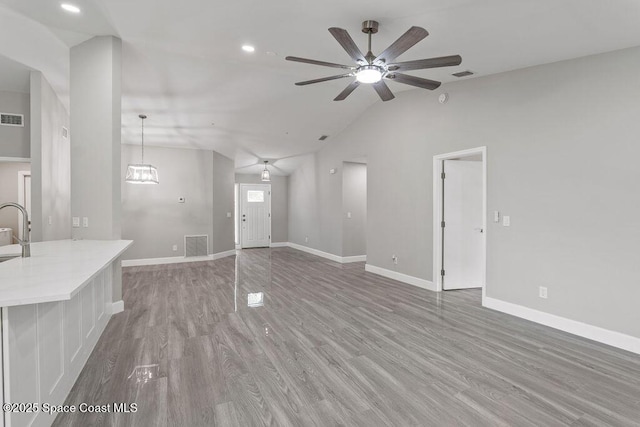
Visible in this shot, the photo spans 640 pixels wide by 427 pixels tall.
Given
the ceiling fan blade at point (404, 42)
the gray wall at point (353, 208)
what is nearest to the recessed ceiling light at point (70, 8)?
the ceiling fan blade at point (404, 42)

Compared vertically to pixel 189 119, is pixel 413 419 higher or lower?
lower

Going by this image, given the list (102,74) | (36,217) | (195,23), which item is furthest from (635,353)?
(36,217)

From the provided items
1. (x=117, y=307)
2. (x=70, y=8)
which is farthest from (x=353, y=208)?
(x=70, y=8)

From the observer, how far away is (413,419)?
198 cm

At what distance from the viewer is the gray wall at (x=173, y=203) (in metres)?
7.23

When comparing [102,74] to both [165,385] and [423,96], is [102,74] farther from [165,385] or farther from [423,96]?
[423,96]

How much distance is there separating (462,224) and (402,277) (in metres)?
1.40

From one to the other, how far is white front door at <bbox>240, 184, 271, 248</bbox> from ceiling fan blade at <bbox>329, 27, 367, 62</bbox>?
26.7ft

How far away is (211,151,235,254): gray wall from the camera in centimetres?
808

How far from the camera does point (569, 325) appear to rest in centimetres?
339

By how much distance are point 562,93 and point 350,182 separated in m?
4.57

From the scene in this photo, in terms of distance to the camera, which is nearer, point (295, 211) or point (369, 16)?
point (369, 16)

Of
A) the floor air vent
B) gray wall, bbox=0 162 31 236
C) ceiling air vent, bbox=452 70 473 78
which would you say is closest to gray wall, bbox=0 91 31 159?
gray wall, bbox=0 162 31 236

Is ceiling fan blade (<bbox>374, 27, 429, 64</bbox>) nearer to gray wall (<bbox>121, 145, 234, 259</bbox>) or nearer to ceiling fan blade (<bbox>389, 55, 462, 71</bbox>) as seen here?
ceiling fan blade (<bbox>389, 55, 462, 71</bbox>)
